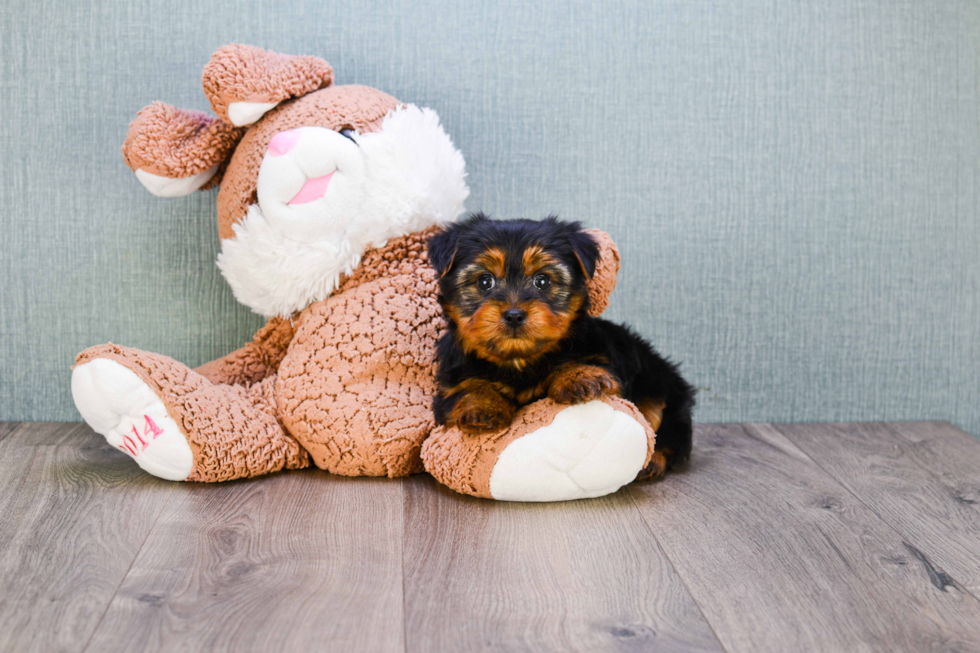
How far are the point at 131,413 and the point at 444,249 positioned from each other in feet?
2.88

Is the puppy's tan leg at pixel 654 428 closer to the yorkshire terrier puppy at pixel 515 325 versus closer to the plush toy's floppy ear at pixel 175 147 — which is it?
the yorkshire terrier puppy at pixel 515 325

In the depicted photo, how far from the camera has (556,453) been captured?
1.90 metres

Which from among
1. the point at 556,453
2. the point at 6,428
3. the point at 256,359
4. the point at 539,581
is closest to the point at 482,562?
the point at 539,581

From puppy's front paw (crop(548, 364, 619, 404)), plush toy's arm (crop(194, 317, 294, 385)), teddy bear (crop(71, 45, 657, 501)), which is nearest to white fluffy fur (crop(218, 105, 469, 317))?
teddy bear (crop(71, 45, 657, 501))

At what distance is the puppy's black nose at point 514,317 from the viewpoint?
1760 millimetres

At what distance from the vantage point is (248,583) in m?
1.56

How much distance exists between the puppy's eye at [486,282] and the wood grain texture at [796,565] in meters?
0.67

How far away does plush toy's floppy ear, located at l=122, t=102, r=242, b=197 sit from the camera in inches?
89.3

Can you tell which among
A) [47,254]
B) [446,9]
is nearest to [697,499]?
[446,9]

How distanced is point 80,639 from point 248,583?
0.99 ft

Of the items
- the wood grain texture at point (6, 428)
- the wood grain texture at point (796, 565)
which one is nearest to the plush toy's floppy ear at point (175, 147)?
the wood grain texture at point (6, 428)

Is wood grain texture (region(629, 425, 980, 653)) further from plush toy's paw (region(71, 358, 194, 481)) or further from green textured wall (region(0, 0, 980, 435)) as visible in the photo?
plush toy's paw (region(71, 358, 194, 481))

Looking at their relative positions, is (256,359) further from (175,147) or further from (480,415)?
(480,415)

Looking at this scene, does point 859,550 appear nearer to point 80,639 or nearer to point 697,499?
point 697,499
